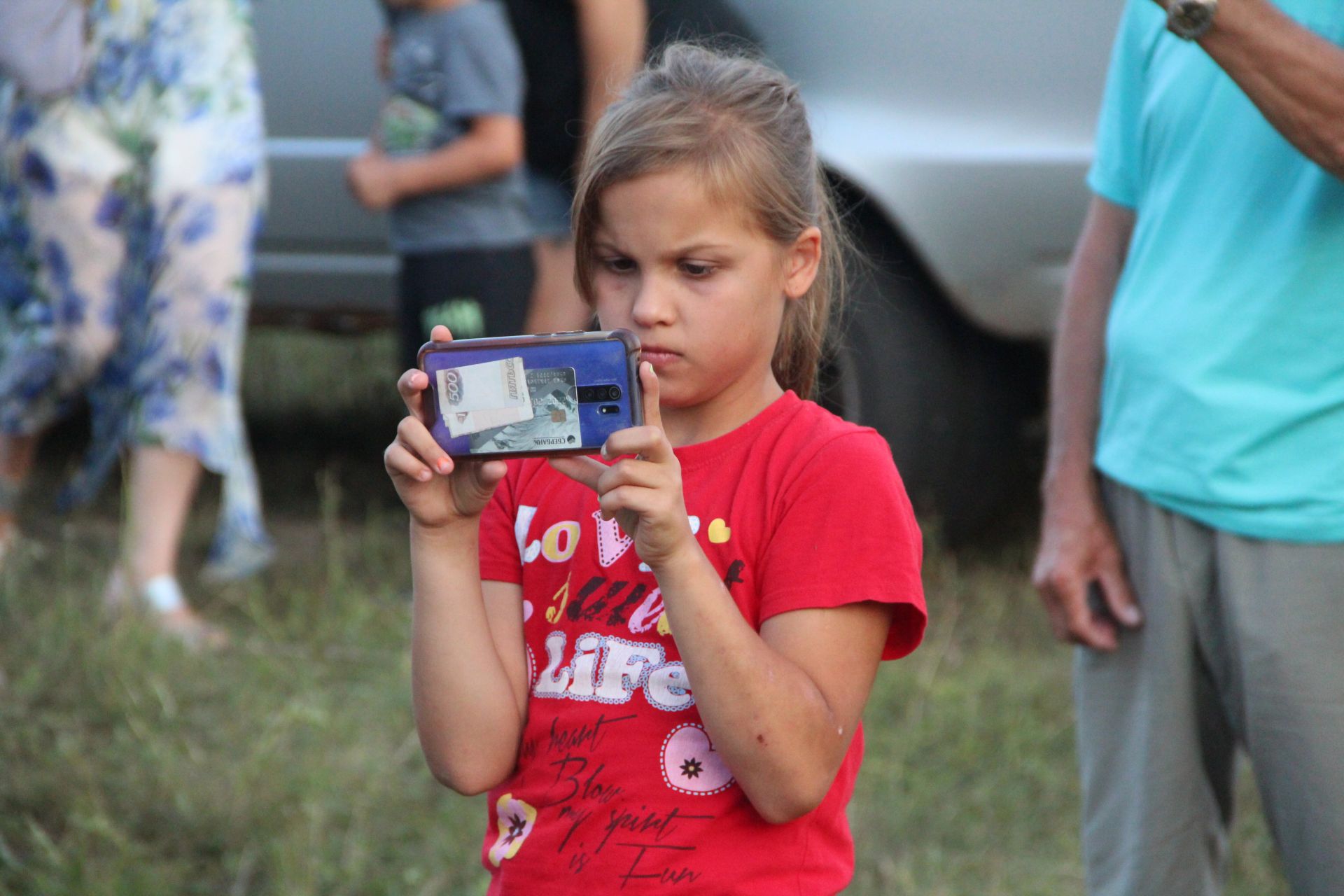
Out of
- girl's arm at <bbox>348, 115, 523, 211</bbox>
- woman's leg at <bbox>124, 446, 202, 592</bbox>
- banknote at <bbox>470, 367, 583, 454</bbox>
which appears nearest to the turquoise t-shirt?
banknote at <bbox>470, 367, 583, 454</bbox>

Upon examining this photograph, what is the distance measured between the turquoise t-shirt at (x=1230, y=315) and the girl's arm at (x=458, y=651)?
872 millimetres

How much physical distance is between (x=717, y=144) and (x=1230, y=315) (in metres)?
0.73

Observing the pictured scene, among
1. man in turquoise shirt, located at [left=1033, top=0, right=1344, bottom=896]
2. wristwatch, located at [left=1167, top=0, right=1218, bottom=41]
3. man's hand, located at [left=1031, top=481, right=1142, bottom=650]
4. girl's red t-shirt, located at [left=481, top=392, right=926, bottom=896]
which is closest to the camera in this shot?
girl's red t-shirt, located at [left=481, top=392, right=926, bottom=896]

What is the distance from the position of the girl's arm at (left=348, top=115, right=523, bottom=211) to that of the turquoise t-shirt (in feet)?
5.94

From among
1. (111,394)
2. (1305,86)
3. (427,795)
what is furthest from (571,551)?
(111,394)

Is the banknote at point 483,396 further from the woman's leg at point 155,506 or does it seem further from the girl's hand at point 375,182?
the woman's leg at point 155,506

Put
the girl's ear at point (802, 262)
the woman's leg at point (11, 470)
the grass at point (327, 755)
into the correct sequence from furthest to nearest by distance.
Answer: the woman's leg at point (11, 470), the grass at point (327, 755), the girl's ear at point (802, 262)

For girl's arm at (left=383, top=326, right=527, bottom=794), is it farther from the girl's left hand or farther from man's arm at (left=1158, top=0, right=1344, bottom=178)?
man's arm at (left=1158, top=0, right=1344, bottom=178)

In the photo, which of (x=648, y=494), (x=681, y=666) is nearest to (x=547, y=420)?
(x=648, y=494)

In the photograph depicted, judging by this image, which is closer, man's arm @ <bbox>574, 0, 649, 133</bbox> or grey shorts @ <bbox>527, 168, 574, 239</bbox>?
man's arm @ <bbox>574, 0, 649, 133</bbox>

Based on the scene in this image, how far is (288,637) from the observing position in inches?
143

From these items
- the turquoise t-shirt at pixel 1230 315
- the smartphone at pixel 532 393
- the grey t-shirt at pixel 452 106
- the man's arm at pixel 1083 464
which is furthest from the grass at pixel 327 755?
the smartphone at pixel 532 393

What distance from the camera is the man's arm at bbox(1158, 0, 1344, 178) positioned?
1.60 meters

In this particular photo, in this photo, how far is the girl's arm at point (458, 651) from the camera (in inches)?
55.1
